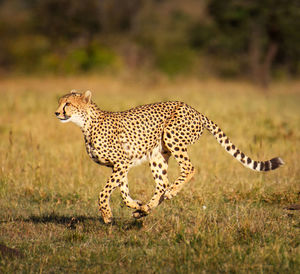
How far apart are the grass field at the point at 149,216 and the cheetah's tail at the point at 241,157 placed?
0.40m

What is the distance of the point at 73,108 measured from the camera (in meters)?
4.91

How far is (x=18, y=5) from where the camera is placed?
54344mm

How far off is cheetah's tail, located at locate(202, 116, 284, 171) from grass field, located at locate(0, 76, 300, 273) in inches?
15.8

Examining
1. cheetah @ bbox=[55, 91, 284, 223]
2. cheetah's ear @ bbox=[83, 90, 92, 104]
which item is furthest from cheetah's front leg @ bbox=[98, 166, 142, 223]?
cheetah's ear @ bbox=[83, 90, 92, 104]

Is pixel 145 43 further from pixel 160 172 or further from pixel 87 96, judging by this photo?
pixel 87 96

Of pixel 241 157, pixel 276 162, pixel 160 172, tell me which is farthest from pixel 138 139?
pixel 276 162

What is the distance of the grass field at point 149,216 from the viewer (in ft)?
12.4

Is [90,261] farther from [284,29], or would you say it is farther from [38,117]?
[284,29]

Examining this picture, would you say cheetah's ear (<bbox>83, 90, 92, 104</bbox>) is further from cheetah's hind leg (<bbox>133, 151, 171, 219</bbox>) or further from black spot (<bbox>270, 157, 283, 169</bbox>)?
black spot (<bbox>270, 157, 283, 169</bbox>)

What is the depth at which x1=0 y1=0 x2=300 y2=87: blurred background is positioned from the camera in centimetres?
2073

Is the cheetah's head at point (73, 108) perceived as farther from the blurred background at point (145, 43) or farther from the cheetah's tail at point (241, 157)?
the blurred background at point (145, 43)

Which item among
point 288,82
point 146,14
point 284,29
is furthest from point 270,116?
point 146,14

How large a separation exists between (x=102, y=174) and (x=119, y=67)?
16.4 metres

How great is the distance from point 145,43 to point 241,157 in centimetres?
2212
